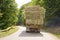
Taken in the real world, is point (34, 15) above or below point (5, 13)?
below

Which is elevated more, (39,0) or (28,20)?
(39,0)

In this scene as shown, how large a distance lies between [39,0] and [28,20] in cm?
2224

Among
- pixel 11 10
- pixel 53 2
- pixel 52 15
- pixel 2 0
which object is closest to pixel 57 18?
pixel 52 15

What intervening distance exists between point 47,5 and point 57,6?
2278mm

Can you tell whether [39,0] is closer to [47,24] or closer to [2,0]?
[47,24]

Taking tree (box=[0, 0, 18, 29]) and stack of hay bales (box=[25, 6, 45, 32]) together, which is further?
tree (box=[0, 0, 18, 29])

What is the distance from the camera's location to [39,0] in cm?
4662

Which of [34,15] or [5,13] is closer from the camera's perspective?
[34,15]

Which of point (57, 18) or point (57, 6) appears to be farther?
point (57, 18)

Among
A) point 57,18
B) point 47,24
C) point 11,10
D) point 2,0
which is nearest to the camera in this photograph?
point 2,0

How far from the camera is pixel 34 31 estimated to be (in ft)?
88.3

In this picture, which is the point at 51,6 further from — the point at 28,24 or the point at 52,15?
the point at 28,24

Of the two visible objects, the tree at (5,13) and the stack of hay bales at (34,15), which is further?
the tree at (5,13)

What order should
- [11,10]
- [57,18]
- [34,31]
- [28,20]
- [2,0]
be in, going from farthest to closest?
[57,18]
[11,10]
[2,0]
[34,31]
[28,20]
